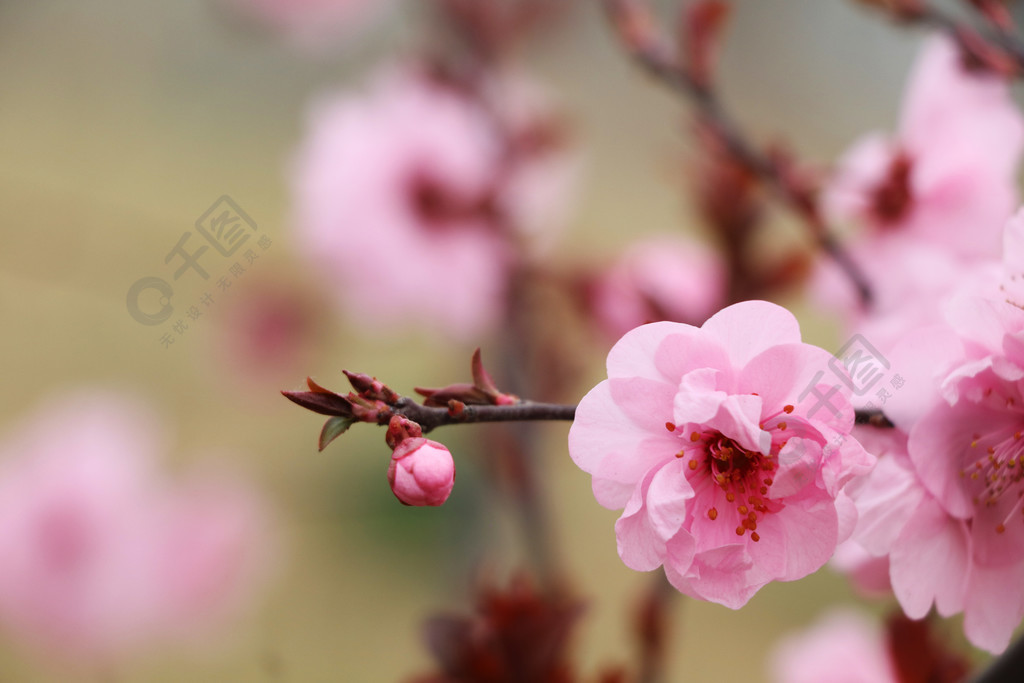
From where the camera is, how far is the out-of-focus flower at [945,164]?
434 millimetres

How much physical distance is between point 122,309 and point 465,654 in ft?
5.11

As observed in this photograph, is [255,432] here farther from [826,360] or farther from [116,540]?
[826,360]

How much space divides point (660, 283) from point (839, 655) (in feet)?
1.08

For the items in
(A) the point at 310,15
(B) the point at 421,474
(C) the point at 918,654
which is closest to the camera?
(B) the point at 421,474

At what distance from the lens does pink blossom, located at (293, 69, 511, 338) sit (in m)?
0.82

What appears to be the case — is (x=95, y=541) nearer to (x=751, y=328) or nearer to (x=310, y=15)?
(x=751, y=328)

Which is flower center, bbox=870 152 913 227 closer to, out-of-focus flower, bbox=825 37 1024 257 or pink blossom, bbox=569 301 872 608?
out-of-focus flower, bbox=825 37 1024 257

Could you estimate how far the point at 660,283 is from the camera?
681 mm

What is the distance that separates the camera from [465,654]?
1.34 feet

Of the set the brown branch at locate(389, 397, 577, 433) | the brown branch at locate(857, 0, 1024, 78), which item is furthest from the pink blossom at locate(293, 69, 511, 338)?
the brown branch at locate(389, 397, 577, 433)

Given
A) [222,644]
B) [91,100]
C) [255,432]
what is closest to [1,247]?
[222,644]

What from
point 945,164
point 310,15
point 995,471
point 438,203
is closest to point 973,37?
point 945,164

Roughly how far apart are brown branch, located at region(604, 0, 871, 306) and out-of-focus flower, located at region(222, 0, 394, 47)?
1381mm

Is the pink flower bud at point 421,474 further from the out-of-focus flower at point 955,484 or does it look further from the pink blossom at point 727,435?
the out-of-focus flower at point 955,484
